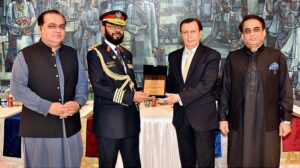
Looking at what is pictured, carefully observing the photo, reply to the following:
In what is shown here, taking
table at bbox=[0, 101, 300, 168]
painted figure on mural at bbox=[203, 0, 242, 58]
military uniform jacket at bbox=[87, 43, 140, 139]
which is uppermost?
painted figure on mural at bbox=[203, 0, 242, 58]

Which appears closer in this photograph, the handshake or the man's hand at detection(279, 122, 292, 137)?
the handshake

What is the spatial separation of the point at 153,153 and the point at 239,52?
1.77 m

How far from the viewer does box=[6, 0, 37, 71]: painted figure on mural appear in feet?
16.9

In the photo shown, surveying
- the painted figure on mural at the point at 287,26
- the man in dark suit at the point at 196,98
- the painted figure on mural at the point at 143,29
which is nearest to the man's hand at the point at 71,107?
the man in dark suit at the point at 196,98

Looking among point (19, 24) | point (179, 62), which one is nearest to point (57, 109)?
point (179, 62)

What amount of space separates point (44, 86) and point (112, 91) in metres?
0.59

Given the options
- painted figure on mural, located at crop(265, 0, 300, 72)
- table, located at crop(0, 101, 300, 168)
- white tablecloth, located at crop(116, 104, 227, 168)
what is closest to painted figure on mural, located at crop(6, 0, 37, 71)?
table, located at crop(0, 101, 300, 168)

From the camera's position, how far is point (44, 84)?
2.78 m

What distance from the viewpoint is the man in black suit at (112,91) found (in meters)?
3.00

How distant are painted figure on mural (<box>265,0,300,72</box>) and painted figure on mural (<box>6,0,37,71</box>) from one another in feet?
12.5

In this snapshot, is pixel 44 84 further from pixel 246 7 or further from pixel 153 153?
pixel 246 7

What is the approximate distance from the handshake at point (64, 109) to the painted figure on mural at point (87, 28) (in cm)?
253

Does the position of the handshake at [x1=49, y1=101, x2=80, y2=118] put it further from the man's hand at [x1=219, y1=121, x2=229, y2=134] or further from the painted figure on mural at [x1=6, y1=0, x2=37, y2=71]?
the painted figure on mural at [x1=6, y1=0, x2=37, y2=71]

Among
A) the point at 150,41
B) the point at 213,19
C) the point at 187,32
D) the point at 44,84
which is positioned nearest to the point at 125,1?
the point at 150,41
